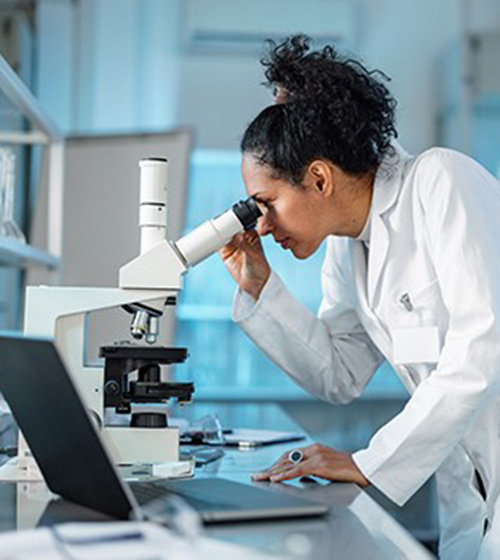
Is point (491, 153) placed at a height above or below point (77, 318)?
above

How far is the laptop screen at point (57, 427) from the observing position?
102 cm

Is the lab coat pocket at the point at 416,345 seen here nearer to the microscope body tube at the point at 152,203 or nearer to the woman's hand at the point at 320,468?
the woman's hand at the point at 320,468

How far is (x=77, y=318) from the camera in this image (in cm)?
155

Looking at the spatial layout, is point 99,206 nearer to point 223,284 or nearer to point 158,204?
point 223,284

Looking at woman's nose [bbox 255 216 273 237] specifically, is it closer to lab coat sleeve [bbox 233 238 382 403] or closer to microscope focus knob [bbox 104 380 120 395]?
lab coat sleeve [bbox 233 238 382 403]

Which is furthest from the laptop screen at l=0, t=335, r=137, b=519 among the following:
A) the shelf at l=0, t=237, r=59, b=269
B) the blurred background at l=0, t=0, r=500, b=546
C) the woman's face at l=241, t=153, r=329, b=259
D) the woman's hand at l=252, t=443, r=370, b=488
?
the blurred background at l=0, t=0, r=500, b=546

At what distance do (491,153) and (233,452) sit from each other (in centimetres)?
273

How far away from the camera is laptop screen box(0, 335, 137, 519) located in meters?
1.02

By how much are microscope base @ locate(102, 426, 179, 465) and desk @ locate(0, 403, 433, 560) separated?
0.07 metres

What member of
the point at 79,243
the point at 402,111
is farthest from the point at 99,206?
the point at 402,111

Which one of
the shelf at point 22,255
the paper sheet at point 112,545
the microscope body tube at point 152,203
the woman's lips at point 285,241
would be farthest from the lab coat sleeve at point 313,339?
the paper sheet at point 112,545

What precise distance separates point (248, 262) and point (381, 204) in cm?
33

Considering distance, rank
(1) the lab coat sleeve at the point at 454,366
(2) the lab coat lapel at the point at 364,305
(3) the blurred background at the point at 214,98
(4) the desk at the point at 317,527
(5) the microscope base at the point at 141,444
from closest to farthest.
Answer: (4) the desk at the point at 317,527 → (1) the lab coat sleeve at the point at 454,366 → (5) the microscope base at the point at 141,444 → (2) the lab coat lapel at the point at 364,305 → (3) the blurred background at the point at 214,98

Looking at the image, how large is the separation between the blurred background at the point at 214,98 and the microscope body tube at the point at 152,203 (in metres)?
2.45
